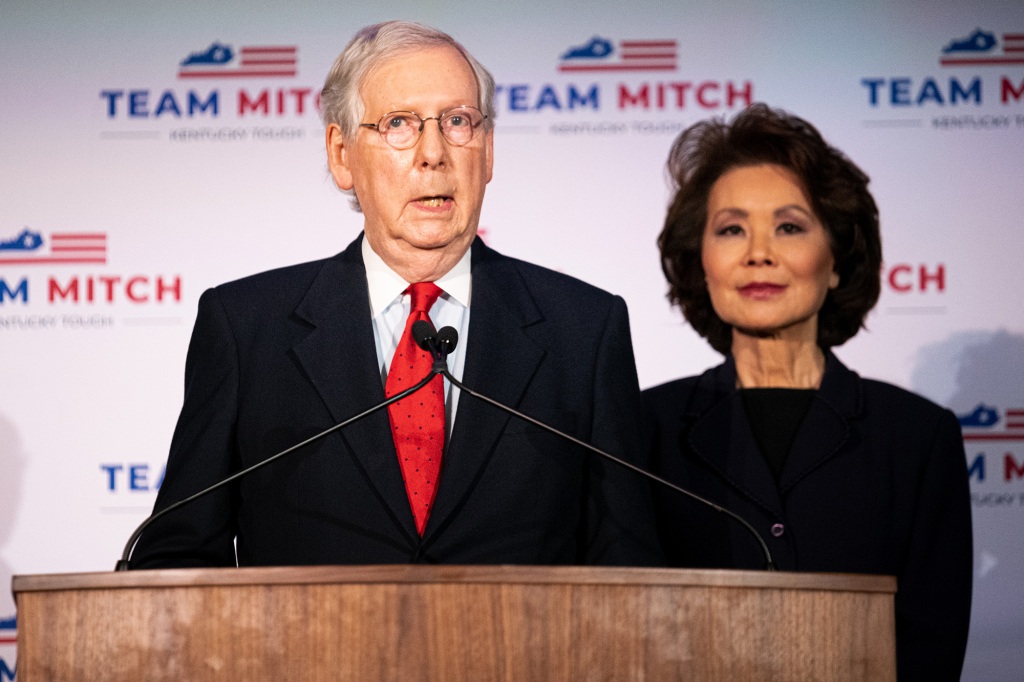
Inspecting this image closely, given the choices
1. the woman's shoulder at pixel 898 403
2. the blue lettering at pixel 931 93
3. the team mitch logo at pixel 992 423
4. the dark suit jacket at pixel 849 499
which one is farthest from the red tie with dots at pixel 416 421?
the blue lettering at pixel 931 93

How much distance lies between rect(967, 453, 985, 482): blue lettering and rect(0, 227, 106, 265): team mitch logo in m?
2.51

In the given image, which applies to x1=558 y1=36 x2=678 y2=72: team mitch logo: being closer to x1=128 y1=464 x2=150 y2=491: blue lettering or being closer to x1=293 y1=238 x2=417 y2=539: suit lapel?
x1=293 y1=238 x2=417 y2=539: suit lapel

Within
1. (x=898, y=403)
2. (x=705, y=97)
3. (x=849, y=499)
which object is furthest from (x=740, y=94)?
(x=849, y=499)

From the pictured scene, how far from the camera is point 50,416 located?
3.44 m

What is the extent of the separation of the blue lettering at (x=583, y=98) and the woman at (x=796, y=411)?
0.51 m

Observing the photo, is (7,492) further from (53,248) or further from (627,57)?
(627,57)

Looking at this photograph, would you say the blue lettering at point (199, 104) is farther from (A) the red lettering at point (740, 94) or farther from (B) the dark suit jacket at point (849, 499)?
(B) the dark suit jacket at point (849, 499)

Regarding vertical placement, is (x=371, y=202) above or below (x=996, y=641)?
above

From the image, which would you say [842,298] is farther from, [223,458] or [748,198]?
[223,458]

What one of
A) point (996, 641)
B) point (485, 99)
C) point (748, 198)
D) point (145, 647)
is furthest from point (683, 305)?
point (145, 647)

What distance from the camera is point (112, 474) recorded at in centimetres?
342

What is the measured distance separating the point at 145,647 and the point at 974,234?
2.77 meters

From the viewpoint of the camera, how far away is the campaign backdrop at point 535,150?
348cm

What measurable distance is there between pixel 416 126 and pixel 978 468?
2.05 meters
